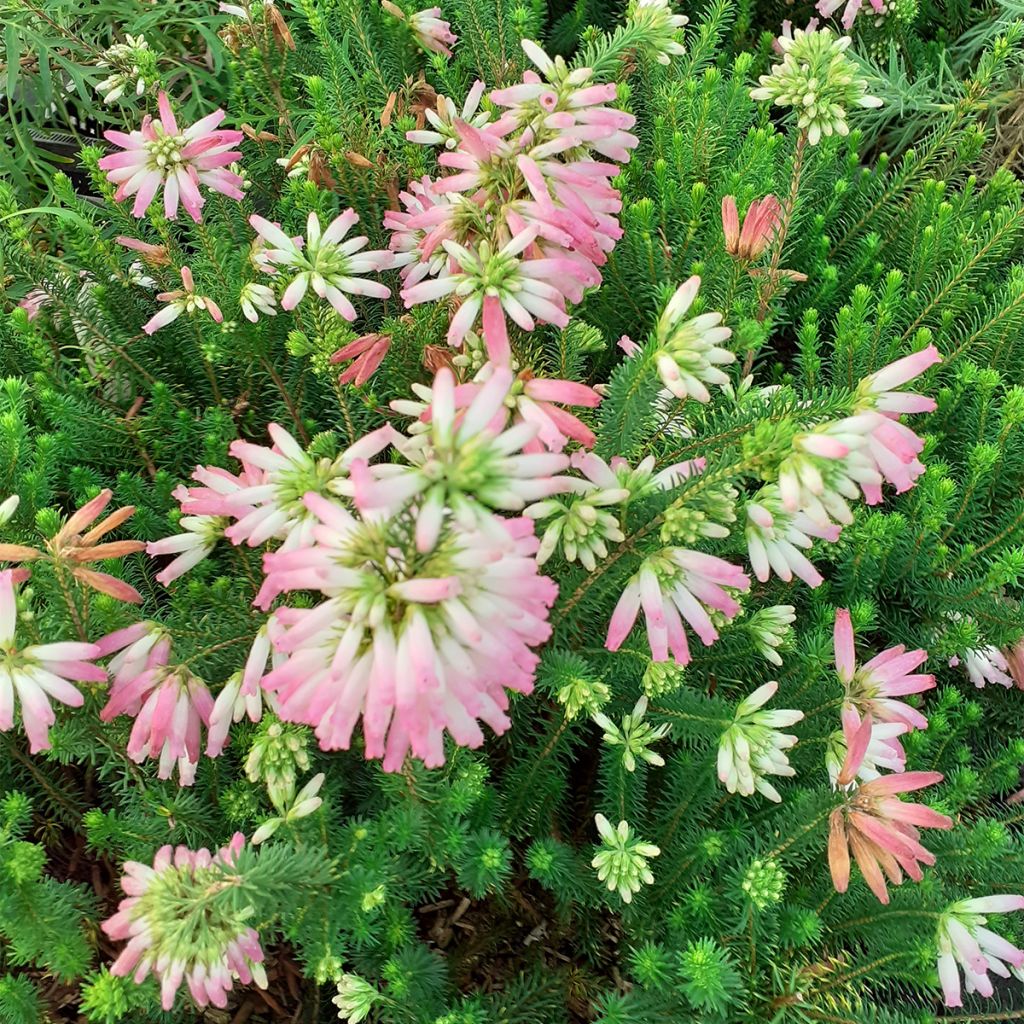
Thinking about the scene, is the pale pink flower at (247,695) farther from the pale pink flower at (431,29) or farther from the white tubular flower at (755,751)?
the pale pink flower at (431,29)

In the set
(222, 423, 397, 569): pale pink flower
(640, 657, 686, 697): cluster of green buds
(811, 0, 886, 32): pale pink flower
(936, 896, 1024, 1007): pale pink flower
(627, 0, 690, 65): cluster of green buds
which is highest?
(811, 0, 886, 32): pale pink flower

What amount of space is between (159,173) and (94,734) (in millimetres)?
1089

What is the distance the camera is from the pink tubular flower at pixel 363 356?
1474mm

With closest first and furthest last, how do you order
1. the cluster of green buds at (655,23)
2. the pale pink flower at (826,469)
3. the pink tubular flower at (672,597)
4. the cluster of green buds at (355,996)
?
the pale pink flower at (826,469), the pink tubular flower at (672,597), the cluster of green buds at (355,996), the cluster of green buds at (655,23)

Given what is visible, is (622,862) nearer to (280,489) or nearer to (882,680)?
(882,680)

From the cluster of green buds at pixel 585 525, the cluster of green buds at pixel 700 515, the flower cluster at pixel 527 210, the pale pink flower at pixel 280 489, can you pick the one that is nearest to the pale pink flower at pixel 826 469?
the cluster of green buds at pixel 700 515

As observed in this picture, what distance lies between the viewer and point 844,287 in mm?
2395

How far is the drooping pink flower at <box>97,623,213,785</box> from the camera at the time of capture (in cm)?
132

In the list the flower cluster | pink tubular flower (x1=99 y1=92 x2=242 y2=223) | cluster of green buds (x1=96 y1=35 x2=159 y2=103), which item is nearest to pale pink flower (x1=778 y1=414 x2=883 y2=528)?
the flower cluster

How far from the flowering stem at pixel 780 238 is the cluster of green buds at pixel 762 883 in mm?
949

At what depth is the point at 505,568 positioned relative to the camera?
2.92ft

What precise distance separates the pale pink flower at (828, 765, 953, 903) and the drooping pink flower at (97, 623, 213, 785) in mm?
983

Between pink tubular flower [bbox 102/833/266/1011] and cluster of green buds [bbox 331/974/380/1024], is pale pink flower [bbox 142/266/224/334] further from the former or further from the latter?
cluster of green buds [bbox 331/974/380/1024]

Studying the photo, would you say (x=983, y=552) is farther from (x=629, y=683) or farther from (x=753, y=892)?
(x=753, y=892)
